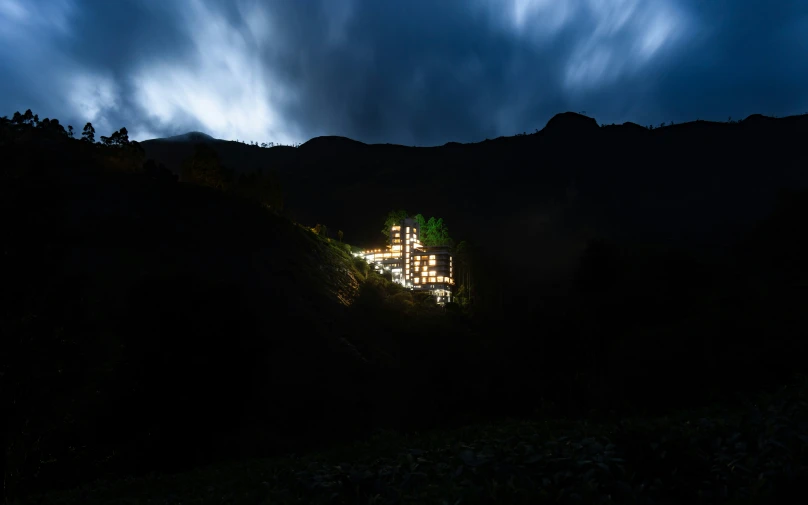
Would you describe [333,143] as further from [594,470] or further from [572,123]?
[594,470]

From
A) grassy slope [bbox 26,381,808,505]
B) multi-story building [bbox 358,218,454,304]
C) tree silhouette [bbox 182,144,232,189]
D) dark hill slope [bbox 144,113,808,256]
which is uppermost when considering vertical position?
dark hill slope [bbox 144,113,808,256]

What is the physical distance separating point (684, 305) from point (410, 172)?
137 m

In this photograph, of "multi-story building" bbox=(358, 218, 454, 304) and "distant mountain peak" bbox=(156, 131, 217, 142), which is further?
"distant mountain peak" bbox=(156, 131, 217, 142)

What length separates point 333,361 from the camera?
3578cm

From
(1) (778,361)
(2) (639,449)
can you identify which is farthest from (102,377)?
(1) (778,361)

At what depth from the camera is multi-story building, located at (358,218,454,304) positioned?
65.6 metres

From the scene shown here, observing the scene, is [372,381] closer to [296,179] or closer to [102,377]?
[102,377]

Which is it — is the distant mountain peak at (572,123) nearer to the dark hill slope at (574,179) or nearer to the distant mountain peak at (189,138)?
the dark hill slope at (574,179)

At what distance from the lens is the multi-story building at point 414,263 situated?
65625 mm

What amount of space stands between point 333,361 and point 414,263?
3321cm

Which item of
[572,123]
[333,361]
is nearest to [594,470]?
[333,361]

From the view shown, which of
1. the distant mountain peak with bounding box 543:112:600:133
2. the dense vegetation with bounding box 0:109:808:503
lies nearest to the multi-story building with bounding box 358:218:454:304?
the dense vegetation with bounding box 0:109:808:503

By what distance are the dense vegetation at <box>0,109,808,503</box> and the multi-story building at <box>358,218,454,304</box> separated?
579 centimetres

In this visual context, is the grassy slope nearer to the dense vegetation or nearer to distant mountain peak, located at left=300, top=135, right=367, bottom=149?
the dense vegetation
